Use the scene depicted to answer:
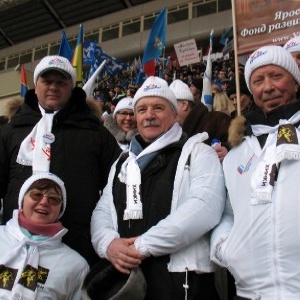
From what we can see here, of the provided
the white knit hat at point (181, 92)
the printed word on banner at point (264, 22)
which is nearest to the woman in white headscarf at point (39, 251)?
the white knit hat at point (181, 92)

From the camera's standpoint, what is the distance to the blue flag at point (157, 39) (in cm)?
722

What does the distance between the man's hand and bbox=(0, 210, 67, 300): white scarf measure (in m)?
0.43

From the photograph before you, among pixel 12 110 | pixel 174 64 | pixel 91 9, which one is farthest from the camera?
pixel 91 9

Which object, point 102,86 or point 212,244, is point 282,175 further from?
point 102,86

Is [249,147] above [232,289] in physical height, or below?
above

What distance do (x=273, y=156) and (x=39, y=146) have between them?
5.00 ft

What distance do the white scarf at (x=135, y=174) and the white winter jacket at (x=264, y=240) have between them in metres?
0.46

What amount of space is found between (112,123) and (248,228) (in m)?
2.98

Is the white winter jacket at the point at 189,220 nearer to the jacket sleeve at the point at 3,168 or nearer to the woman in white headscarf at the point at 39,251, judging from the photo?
the woman in white headscarf at the point at 39,251

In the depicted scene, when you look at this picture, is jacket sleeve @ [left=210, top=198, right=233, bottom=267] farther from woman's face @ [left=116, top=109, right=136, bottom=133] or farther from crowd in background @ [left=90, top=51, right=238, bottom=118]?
crowd in background @ [left=90, top=51, right=238, bottom=118]

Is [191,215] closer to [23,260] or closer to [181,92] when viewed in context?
[23,260]

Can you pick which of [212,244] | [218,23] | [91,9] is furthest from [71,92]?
[91,9]

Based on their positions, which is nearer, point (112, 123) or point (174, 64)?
point (112, 123)

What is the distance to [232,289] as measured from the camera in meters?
2.56
